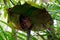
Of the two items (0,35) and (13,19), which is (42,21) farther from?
(0,35)

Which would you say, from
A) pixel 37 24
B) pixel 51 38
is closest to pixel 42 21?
pixel 37 24

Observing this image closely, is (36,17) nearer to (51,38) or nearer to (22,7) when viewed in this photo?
(22,7)

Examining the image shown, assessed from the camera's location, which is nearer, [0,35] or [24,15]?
[24,15]

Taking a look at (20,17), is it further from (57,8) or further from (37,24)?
(57,8)

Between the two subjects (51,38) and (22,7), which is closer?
(22,7)
